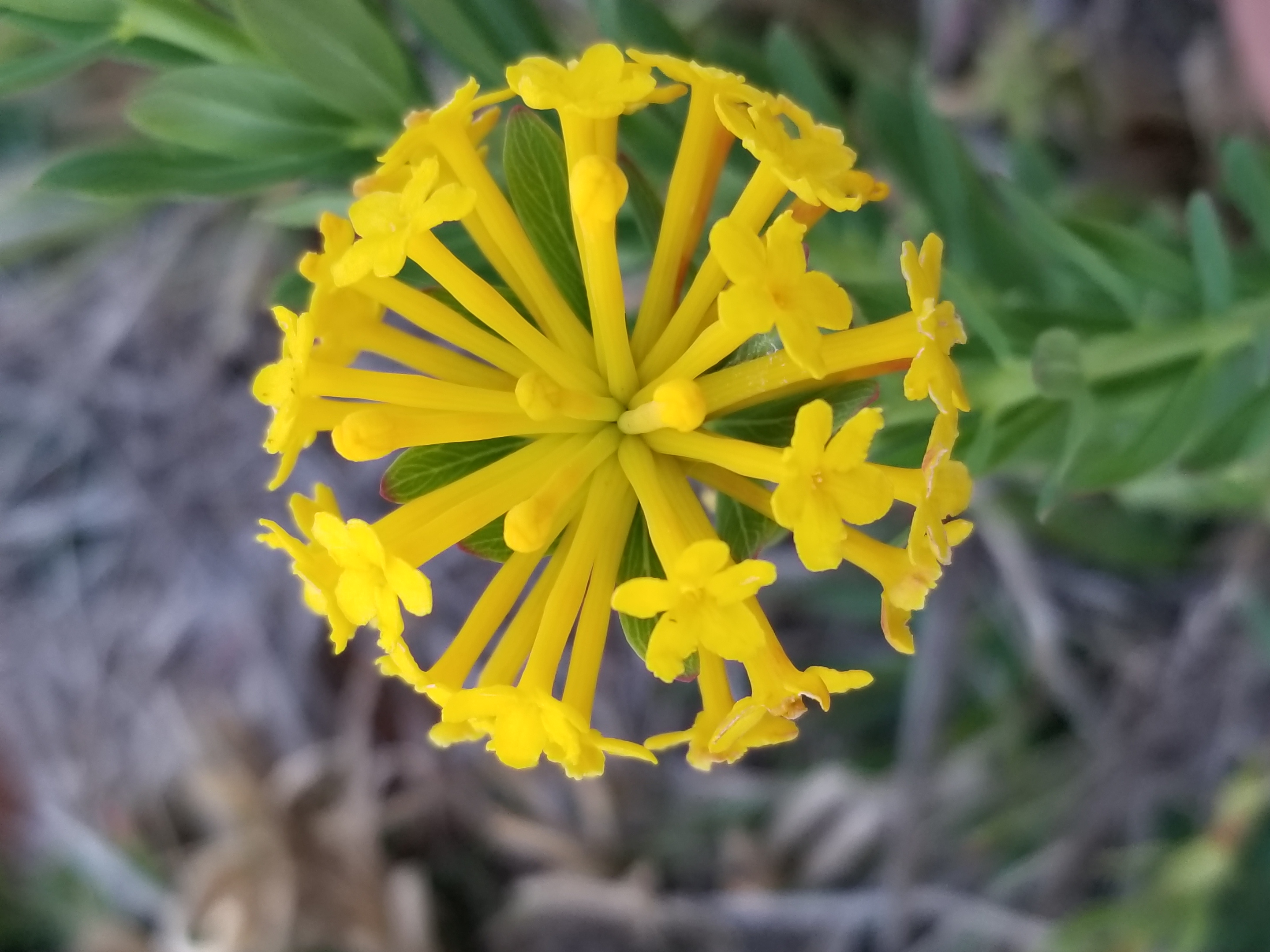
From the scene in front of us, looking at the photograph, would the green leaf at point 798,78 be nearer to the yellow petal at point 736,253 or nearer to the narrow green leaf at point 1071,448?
the narrow green leaf at point 1071,448

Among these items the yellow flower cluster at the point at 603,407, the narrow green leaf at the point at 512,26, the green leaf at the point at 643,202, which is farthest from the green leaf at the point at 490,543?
the narrow green leaf at the point at 512,26

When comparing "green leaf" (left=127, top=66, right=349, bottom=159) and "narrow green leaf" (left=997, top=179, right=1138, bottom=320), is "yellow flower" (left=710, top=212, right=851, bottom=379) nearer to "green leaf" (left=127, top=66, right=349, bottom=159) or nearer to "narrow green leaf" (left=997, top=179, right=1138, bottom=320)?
"narrow green leaf" (left=997, top=179, right=1138, bottom=320)

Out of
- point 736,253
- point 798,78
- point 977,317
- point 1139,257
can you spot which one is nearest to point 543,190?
point 736,253

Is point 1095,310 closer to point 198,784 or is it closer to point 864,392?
point 864,392

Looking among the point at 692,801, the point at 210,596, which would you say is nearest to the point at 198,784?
the point at 210,596

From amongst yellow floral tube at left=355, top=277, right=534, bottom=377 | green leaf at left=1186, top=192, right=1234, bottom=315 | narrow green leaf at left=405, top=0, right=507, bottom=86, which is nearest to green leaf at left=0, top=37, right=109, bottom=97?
narrow green leaf at left=405, top=0, right=507, bottom=86
